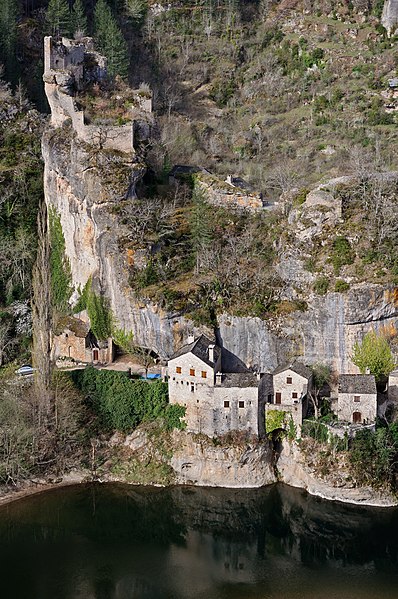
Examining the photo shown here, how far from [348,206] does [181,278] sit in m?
10.3

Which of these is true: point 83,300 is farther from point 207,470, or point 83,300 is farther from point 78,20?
point 78,20

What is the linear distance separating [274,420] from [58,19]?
131 ft

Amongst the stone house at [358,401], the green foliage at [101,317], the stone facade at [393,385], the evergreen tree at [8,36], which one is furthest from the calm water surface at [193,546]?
the evergreen tree at [8,36]

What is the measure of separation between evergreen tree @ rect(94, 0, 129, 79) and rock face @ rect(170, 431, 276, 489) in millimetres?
34141

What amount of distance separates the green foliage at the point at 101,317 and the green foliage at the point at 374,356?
557 inches

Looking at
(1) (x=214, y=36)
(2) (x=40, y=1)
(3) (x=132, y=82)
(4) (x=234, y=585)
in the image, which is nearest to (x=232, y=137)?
(3) (x=132, y=82)

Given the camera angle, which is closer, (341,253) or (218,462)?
(218,462)

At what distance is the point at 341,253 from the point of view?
157 ft

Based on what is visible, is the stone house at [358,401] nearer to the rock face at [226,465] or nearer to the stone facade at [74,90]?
the rock face at [226,465]

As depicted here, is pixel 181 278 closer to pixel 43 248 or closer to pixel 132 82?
pixel 43 248

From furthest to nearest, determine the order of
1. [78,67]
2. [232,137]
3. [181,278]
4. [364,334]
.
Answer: [232,137] → [78,67] → [181,278] → [364,334]

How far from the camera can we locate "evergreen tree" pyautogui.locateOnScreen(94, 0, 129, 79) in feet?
229

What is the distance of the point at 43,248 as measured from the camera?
2058 inches

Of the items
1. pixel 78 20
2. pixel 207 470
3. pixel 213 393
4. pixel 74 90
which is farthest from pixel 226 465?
pixel 78 20
